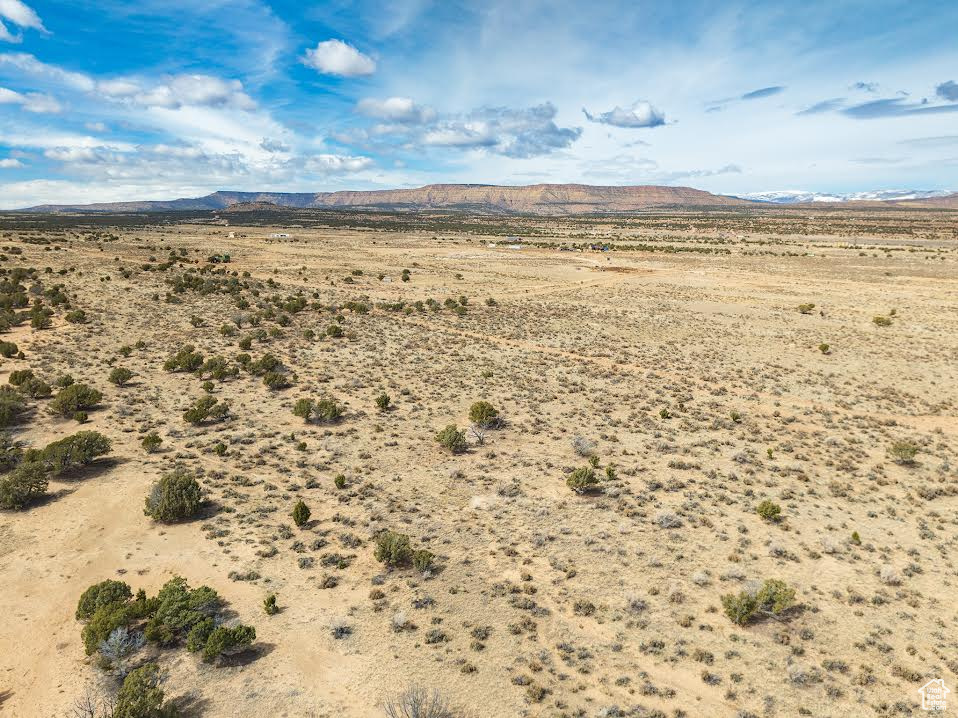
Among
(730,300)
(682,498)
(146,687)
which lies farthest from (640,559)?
(730,300)

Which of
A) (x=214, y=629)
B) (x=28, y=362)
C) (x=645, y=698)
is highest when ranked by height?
(x=28, y=362)

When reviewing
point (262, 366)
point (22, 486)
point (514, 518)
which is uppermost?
point (262, 366)

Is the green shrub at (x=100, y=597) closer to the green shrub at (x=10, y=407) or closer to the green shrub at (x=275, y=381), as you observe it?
the green shrub at (x=10, y=407)

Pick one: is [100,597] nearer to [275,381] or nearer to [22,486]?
[22,486]

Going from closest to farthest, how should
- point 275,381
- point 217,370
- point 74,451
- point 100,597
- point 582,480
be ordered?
1. point 100,597
2. point 582,480
3. point 74,451
4. point 275,381
5. point 217,370

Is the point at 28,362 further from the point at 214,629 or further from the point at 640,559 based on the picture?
the point at 640,559

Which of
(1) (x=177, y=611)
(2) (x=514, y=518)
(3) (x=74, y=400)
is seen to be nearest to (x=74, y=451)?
(3) (x=74, y=400)

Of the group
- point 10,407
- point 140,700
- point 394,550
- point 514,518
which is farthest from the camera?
point 10,407
